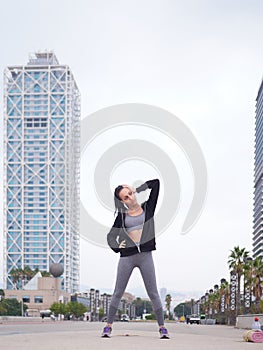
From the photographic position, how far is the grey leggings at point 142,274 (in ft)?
36.8

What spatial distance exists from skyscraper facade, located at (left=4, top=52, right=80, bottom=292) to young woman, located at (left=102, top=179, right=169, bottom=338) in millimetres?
168975

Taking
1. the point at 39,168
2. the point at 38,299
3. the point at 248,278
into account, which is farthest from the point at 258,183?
the point at 248,278

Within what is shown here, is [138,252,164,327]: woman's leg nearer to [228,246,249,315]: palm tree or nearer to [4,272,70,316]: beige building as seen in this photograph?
[228,246,249,315]: palm tree

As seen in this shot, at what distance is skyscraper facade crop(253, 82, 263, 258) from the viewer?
167125mm

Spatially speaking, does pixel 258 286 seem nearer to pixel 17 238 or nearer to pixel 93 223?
pixel 93 223

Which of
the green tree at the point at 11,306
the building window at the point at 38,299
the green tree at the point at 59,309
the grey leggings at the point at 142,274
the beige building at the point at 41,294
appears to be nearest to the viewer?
the grey leggings at the point at 142,274

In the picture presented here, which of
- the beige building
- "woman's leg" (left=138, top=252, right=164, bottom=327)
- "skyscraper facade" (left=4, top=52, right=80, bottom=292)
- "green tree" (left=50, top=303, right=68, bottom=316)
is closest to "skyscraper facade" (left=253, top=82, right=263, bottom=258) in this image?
"skyscraper facade" (left=4, top=52, right=80, bottom=292)

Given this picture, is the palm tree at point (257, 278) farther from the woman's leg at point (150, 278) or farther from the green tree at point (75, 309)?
the woman's leg at point (150, 278)

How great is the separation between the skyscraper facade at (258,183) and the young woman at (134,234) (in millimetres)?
153848

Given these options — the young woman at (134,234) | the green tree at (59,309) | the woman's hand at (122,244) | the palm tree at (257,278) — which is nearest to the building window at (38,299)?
the green tree at (59,309)

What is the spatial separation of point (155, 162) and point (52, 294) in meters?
113

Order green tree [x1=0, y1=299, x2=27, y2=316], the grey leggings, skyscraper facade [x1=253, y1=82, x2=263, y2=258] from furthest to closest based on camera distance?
A: skyscraper facade [x1=253, y1=82, x2=263, y2=258]
green tree [x1=0, y1=299, x2=27, y2=316]
the grey leggings

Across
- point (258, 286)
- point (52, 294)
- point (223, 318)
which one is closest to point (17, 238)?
point (52, 294)

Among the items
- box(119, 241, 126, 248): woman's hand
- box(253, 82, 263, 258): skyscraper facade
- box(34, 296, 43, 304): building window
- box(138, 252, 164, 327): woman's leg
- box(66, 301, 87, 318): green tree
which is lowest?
box(66, 301, 87, 318): green tree
